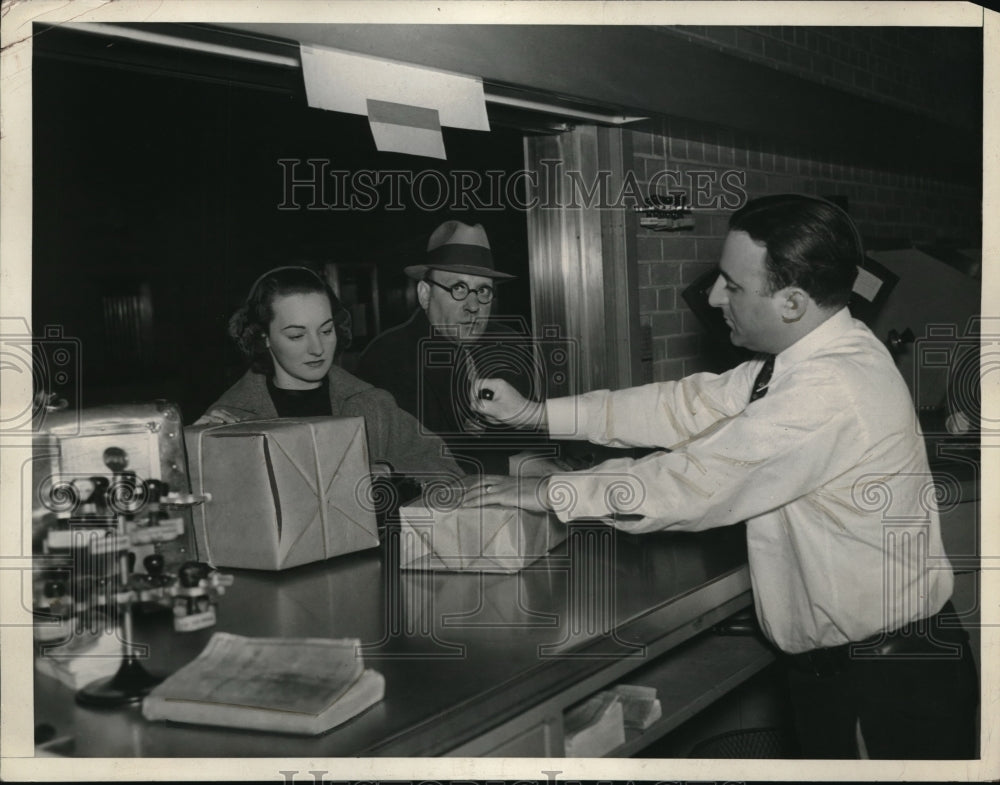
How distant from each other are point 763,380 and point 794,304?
16 cm

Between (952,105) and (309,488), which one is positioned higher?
(952,105)

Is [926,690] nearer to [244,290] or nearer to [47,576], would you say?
[47,576]

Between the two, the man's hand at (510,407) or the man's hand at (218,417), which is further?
the man's hand at (510,407)

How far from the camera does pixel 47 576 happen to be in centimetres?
130

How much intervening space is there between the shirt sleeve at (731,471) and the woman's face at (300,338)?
0.69 m

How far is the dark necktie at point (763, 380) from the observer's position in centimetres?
172

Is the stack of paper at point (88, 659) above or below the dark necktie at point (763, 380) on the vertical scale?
below

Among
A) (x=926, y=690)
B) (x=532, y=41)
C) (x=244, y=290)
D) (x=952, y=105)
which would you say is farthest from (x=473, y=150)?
(x=952, y=105)

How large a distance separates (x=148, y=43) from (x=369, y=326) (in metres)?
1.27

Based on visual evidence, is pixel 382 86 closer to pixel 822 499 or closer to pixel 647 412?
pixel 647 412

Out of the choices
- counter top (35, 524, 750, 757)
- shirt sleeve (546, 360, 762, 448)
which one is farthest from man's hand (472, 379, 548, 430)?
counter top (35, 524, 750, 757)

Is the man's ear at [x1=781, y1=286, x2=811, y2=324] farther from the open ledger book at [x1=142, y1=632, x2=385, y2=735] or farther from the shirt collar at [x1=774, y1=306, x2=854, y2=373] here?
the open ledger book at [x1=142, y1=632, x2=385, y2=735]

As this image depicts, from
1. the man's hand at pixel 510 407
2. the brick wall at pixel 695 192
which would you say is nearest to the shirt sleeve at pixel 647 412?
the man's hand at pixel 510 407

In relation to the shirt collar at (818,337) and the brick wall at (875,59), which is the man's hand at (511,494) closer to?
the shirt collar at (818,337)
